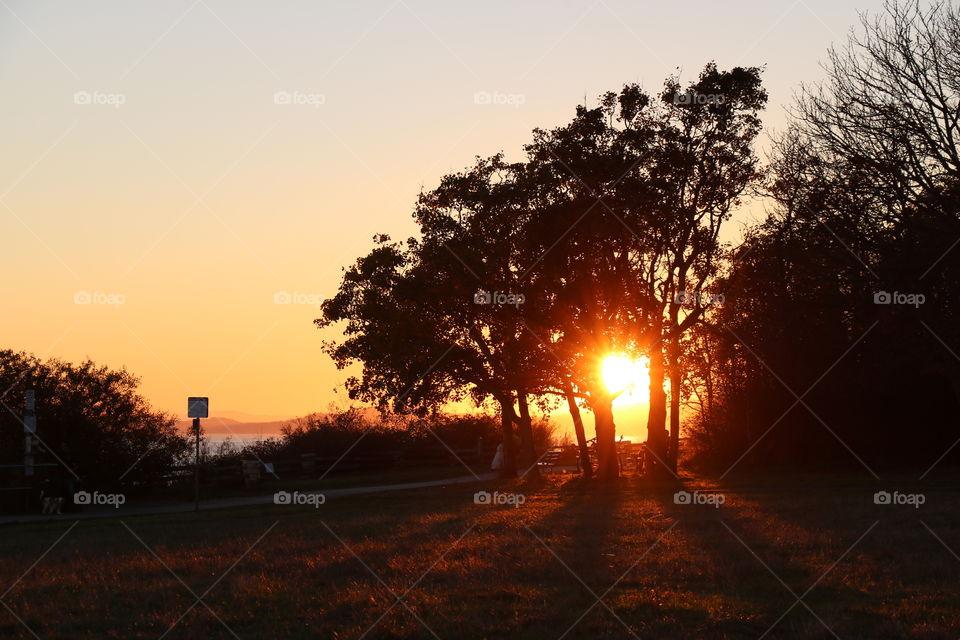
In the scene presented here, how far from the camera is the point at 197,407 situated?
85.6 ft

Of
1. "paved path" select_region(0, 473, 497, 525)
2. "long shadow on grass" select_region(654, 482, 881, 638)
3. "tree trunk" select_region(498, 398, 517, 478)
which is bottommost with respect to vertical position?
"long shadow on grass" select_region(654, 482, 881, 638)

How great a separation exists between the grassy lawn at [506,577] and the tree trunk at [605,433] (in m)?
14.6

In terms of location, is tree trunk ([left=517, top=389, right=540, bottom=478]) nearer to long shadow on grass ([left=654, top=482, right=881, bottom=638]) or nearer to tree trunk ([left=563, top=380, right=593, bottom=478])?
tree trunk ([left=563, top=380, right=593, bottom=478])

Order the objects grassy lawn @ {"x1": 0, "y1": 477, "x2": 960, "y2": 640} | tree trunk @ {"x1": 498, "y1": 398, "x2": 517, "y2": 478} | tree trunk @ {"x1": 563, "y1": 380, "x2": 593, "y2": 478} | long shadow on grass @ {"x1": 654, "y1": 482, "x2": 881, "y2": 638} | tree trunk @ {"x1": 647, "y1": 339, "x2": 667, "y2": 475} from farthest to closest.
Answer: tree trunk @ {"x1": 498, "y1": 398, "x2": 517, "y2": 478}
tree trunk @ {"x1": 563, "y1": 380, "x2": 593, "y2": 478}
tree trunk @ {"x1": 647, "y1": 339, "x2": 667, "y2": 475}
grassy lawn @ {"x1": 0, "y1": 477, "x2": 960, "y2": 640}
long shadow on grass @ {"x1": 654, "y1": 482, "x2": 881, "y2": 638}

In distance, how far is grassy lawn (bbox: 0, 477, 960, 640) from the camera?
361 inches

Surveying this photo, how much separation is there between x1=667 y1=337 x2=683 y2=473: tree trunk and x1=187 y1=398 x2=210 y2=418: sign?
1652 cm

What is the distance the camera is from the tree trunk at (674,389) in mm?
36344

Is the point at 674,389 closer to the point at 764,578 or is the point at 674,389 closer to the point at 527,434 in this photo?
the point at 527,434

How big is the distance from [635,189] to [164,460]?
17.6m

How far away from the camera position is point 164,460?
34312mm

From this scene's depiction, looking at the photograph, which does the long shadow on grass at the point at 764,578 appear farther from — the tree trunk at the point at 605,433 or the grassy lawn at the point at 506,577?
the tree trunk at the point at 605,433

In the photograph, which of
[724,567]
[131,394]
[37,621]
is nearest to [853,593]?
[724,567]

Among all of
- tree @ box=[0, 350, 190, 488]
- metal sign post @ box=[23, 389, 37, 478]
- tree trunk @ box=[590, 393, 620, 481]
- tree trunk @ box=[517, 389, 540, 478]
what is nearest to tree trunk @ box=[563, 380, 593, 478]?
tree trunk @ box=[517, 389, 540, 478]

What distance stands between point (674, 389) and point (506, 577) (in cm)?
2971
